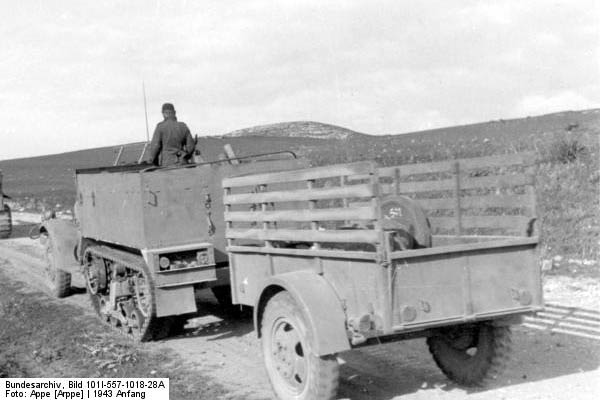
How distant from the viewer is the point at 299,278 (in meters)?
5.27

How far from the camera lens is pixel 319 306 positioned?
5004mm

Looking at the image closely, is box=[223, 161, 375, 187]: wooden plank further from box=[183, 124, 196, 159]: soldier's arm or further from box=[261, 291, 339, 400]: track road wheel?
box=[183, 124, 196, 159]: soldier's arm

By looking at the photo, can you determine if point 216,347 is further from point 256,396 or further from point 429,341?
point 429,341

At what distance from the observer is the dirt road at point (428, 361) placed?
19.0ft

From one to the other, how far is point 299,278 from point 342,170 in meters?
0.82

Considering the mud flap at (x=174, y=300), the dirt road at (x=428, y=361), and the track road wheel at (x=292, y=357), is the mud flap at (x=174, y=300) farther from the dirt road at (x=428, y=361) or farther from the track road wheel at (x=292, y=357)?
the track road wheel at (x=292, y=357)

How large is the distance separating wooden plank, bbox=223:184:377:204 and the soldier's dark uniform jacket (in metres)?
2.78

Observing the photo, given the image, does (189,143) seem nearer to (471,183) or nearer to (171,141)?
(171,141)

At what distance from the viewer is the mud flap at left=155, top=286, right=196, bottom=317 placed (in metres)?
7.63

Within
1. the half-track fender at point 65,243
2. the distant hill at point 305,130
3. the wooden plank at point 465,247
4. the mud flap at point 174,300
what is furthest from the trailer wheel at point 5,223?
the wooden plank at point 465,247

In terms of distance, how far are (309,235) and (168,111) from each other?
4.12 metres

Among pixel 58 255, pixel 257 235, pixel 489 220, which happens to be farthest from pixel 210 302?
pixel 489 220
